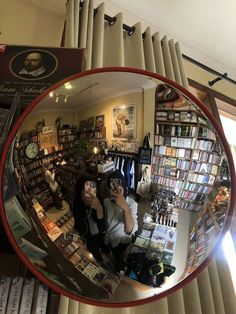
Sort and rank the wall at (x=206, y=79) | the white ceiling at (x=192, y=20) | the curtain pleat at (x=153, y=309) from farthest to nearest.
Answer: the wall at (x=206, y=79)
the white ceiling at (x=192, y=20)
the curtain pleat at (x=153, y=309)

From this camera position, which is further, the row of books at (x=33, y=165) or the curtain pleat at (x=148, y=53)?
the curtain pleat at (x=148, y=53)

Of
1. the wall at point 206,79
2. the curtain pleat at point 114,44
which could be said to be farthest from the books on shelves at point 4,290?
the wall at point 206,79

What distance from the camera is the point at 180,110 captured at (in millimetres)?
510

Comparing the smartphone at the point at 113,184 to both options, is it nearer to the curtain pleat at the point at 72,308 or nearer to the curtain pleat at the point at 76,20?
the curtain pleat at the point at 72,308

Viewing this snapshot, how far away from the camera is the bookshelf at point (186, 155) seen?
47cm

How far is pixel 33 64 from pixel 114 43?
0.66 metres

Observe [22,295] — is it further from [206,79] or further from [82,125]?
[206,79]

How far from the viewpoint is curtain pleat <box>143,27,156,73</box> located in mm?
1112

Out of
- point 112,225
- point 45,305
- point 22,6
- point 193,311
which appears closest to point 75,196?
point 112,225

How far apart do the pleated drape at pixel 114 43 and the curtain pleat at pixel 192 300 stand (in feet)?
2.48

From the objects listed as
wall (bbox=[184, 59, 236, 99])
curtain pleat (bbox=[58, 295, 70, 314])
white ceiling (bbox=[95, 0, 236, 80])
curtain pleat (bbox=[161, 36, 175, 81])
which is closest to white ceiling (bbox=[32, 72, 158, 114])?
curtain pleat (bbox=[58, 295, 70, 314])

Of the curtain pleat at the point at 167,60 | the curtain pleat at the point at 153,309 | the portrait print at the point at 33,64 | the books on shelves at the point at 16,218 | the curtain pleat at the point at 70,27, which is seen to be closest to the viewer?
the books on shelves at the point at 16,218

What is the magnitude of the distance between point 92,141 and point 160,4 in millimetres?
1143

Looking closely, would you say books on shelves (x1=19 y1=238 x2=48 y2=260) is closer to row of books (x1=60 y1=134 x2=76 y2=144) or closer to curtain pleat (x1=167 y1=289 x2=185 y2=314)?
row of books (x1=60 y1=134 x2=76 y2=144)
